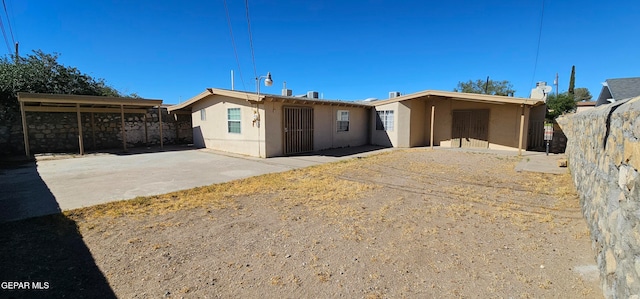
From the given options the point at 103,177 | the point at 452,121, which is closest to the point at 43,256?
the point at 103,177

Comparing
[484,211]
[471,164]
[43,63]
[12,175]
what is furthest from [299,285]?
[43,63]

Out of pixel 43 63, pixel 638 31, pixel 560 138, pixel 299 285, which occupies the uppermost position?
pixel 638 31

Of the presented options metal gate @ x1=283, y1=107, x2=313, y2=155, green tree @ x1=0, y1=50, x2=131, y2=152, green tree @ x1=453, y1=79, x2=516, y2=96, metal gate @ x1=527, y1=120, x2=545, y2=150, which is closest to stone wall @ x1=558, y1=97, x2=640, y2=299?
metal gate @ x1=283, y1=107, x2=313, y2=155

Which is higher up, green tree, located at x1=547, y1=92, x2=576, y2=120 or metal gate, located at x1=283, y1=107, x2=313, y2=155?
green tree, located at x1=547, y1=92, x2=576, y2=120

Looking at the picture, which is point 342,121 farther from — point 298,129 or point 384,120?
point 298,129

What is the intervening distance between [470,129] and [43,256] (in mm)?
15529

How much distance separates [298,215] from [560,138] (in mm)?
13652

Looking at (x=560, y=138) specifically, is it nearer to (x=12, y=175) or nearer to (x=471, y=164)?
(x=471, y=164)

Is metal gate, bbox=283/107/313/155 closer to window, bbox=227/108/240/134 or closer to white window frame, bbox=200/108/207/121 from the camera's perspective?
window, bbox=227/108/240/134

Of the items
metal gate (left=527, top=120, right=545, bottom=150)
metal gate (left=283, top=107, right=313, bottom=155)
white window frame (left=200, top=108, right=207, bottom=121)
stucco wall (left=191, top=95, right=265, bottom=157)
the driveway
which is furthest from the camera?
white window frame (left=200, top=108, right=207, bottom=121)

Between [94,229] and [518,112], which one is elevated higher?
[518,112]

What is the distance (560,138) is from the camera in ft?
41.2

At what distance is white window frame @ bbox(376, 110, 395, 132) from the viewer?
15.1 meters

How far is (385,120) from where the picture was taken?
50.5 feet
